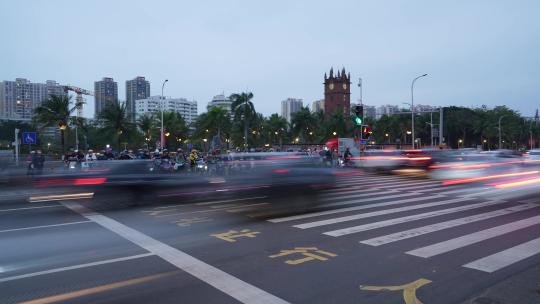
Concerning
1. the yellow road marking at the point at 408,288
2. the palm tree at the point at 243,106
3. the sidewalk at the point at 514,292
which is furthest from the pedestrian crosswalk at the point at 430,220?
Answer: the palm tree at the point at 243,106

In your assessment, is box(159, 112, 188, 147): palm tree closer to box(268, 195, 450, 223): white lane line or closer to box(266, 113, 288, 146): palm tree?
box(266, 113, 288, 146): palm tree

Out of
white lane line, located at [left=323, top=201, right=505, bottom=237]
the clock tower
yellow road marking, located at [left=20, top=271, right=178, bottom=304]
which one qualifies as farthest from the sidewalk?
the clock tower

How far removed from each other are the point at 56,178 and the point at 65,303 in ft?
25.2

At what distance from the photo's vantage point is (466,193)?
612 inches

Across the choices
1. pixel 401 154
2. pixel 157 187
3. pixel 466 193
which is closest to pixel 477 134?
pixel 401 154

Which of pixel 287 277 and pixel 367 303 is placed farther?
pixel 287 277

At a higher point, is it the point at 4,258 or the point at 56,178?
the point at 56,178

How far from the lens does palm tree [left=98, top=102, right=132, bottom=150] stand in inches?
1978

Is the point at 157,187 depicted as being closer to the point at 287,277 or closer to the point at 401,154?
the point at 287,277

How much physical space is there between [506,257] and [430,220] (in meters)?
3.23

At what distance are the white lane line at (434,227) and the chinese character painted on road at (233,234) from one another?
7.09 ft

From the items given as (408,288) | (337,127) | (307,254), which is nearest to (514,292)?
(408,288)

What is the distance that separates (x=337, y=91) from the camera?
5305 inches

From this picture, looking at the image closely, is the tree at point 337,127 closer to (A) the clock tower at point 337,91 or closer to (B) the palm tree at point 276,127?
(B) the palm tree at point 276,127
